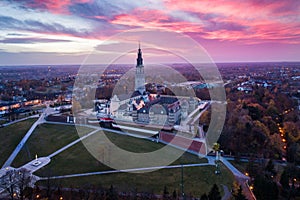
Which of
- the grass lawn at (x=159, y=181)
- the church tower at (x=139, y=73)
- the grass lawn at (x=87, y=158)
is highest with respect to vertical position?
the church tower at (x=139, y=73)

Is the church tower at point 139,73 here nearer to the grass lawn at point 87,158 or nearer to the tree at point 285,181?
the grass lawn at point 87,158

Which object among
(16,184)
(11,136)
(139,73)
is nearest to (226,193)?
(16,184)

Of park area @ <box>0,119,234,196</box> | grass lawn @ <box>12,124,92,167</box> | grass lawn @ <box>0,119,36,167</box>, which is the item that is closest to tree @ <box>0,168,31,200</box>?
park area @ <box>0,119,234,196</box>

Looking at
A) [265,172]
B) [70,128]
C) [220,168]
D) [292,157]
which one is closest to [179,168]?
[220,168]

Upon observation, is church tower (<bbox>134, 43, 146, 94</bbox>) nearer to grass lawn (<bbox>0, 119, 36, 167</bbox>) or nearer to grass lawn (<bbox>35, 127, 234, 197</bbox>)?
grass lawn (<bbox>0, 119, 36, 167</bbox>)

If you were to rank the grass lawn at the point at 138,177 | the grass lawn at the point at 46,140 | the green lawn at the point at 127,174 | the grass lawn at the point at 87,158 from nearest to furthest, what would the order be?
the grass lawn at the point at 138,177 → the green lawn at the point at 127,174 → the grass lawn at the point at 87,158 → the grass lawn at the point at 46,140

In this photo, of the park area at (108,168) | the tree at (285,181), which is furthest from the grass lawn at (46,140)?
the tree at (285,181)
